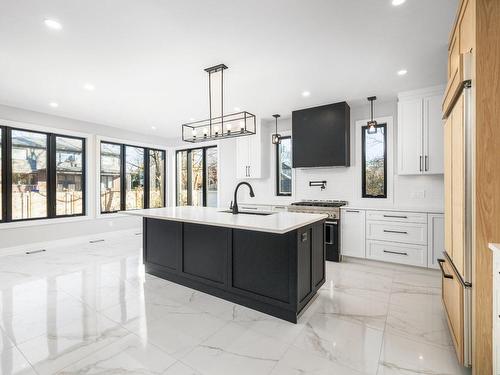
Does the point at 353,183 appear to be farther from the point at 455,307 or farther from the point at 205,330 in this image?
the point at 205,330

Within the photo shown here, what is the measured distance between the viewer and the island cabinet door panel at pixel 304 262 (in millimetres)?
2354

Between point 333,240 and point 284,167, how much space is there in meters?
1.99

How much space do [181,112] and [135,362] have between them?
4.21 meters

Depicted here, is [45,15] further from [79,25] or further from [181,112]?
[181,112]

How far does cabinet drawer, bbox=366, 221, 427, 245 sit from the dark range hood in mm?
1165

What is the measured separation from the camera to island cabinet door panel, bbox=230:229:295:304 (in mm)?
2359

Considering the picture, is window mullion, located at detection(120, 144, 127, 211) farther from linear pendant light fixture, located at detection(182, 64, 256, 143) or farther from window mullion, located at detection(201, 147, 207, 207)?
linear pendant light fixture, located at detection(182, 64, 256, 143)

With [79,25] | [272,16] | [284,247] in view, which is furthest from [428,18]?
[79,25]

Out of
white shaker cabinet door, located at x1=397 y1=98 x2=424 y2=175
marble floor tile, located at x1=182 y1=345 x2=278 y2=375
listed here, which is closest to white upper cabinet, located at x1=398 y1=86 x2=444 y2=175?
white shaker cabinet door, located at x1=397 y1=98 x2=424 y2=175

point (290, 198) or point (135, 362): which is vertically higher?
point (290, 198)

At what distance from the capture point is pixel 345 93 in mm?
3973

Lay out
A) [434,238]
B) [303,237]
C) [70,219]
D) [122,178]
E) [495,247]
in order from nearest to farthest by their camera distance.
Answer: [495,247], [303,237], [434,238], [70,219], [122,178]

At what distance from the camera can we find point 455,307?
183cm

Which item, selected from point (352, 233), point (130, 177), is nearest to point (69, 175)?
point (130, 177)
